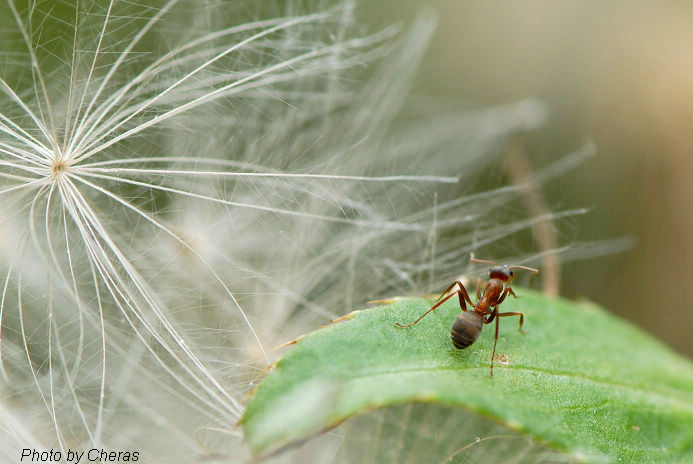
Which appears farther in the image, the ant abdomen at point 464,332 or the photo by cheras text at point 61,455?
the photo by cheras text at point 61,455

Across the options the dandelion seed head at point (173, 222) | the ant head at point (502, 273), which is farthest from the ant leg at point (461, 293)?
the dandelion seed head at point (173, 222)

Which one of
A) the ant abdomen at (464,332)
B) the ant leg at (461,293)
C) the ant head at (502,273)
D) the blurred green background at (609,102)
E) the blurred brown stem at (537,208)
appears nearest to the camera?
the ant abdomen at (464,332)

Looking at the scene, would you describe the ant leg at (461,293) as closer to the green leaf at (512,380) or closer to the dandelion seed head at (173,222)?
the green leaf at (512,380)

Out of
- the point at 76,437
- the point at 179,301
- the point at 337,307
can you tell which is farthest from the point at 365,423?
the point at 76,437

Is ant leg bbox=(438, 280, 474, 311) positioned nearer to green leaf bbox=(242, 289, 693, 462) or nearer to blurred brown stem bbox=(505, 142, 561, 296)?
green leaf bbox=(242, 289, 693, 462)

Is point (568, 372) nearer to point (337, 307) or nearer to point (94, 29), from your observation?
point (337, 307)

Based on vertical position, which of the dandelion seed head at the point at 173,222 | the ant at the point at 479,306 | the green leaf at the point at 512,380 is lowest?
the green leaf at the point at 512,380
